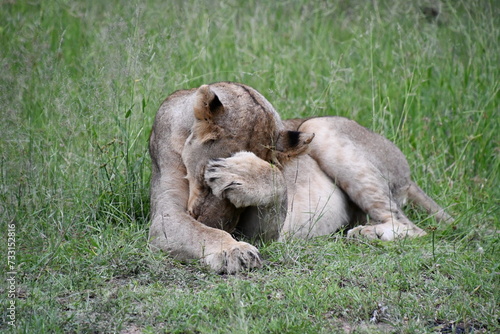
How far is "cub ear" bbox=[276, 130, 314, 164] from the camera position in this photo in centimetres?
435

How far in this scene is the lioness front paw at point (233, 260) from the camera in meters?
3.71

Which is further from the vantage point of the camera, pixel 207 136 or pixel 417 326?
pixel 207 136

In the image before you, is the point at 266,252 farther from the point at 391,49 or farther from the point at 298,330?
the point at 391,49

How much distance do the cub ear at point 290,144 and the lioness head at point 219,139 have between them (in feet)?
0.42

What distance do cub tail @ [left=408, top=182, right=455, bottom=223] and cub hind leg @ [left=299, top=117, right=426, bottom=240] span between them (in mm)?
54

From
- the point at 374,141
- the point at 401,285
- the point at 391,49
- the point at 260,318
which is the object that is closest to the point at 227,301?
the point at 260,318

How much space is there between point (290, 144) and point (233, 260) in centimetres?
99

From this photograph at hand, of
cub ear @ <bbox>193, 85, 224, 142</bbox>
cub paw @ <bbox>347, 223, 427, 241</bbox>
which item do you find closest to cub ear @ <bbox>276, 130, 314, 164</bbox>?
cub ear @ <bbox>193, 85, 224, 142</bbox>

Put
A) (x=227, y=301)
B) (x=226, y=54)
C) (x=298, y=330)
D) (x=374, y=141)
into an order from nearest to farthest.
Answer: (x=298, y=330) → (x=227, y=301) → (x=374, y=141) → (x=226, y=54)

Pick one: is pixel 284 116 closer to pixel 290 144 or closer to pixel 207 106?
pixel 290 144

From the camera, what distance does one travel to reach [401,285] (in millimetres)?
3621

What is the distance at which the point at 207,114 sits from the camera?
4.04 metres

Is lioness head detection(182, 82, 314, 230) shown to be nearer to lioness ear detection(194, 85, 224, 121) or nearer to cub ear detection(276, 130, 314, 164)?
lioness ear detection(194, 85, 224, 121)

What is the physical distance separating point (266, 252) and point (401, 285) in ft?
2.90
